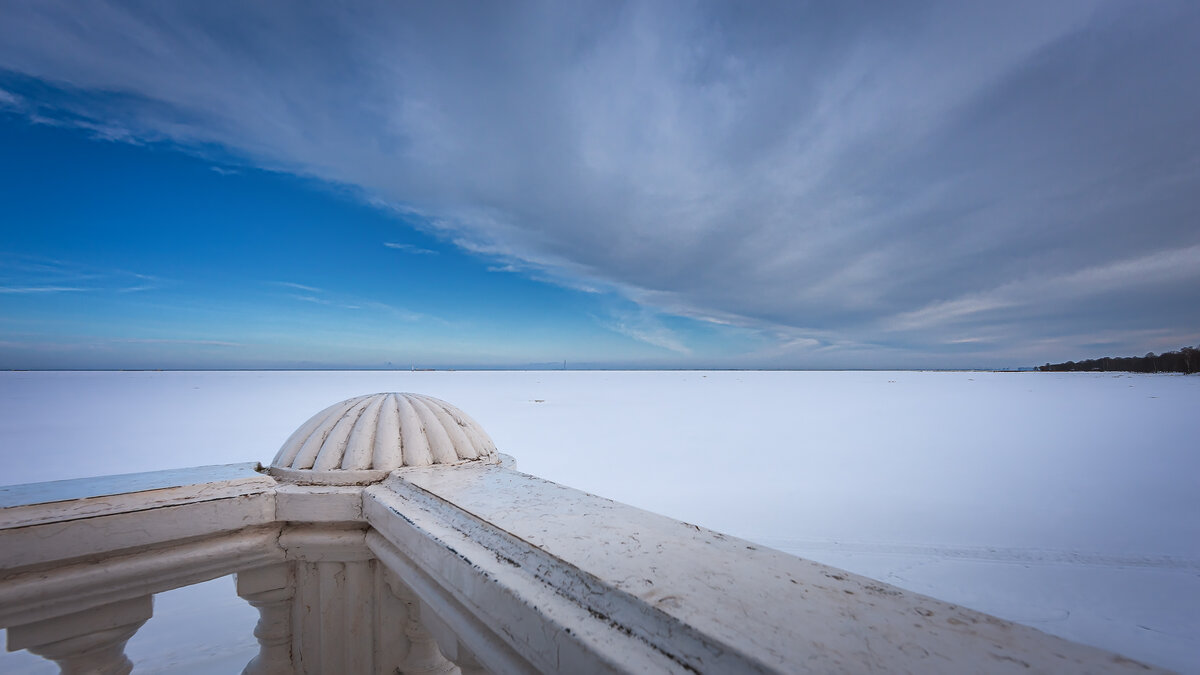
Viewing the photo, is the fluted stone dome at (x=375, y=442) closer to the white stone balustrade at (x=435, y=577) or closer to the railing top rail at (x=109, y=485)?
the white stone balustrade at (x=435, y=577)

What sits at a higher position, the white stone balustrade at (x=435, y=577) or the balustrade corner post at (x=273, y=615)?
the white stone balustrade at (x=435, y=577)

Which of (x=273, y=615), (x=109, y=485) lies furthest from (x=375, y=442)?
(x=109, y=485)

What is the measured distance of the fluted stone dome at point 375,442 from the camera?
146cm

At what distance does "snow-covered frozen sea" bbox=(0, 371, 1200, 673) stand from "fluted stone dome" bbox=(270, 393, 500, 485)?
2205 millimetres

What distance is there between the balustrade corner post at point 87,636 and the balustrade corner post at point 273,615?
0.78ft

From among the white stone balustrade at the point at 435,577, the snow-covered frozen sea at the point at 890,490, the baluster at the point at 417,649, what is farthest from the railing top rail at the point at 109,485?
the snow-covered frozen sea at the point at 890,490

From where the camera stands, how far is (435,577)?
105cm

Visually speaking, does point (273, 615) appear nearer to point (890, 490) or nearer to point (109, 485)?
point (109, 485)

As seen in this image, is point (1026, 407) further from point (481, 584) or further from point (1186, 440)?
point (481, 584)

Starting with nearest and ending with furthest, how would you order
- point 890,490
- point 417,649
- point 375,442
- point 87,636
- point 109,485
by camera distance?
point 87,636
point 109,485
point 417,649
point 375,442
point 890,490

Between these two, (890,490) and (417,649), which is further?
(890,490)

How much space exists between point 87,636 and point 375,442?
0.78 meters

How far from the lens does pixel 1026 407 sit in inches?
696

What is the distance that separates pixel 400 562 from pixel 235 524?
1.69 feet
